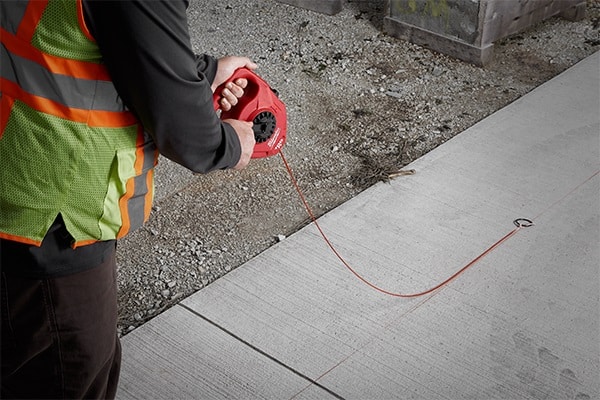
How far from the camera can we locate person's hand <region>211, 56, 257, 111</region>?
2416mm

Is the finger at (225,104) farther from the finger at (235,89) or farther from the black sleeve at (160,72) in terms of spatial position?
the black sleeve at (160,72)

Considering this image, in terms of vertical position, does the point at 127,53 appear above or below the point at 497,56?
above

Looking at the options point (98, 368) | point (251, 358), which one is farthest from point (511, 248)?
point (98, 368)

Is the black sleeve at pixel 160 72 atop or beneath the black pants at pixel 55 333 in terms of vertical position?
atop

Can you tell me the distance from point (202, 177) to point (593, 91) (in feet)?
7.99

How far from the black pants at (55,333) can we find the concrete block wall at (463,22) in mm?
3861

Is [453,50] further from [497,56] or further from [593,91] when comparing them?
[593,91]

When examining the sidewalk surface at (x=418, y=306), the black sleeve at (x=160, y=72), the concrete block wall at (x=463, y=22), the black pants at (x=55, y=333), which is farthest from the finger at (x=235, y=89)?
the concrete block wall at (x=463, y=22)

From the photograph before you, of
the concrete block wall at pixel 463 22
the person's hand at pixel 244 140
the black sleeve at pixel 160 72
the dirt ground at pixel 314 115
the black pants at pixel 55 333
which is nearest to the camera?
the black sleeve at pixel 160 72

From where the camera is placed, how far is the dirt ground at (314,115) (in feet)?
12.2

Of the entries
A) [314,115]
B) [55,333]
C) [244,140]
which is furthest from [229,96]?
[314,115]

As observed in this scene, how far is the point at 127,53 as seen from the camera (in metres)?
1.75

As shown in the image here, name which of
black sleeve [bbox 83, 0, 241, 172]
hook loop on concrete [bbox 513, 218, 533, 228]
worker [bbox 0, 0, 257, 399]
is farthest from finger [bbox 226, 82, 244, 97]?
hook loop on concrete [bbox 513, 218, 533, 228]

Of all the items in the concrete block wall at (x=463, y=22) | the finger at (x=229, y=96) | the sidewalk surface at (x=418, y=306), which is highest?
the finger at (x=229, y=96)
